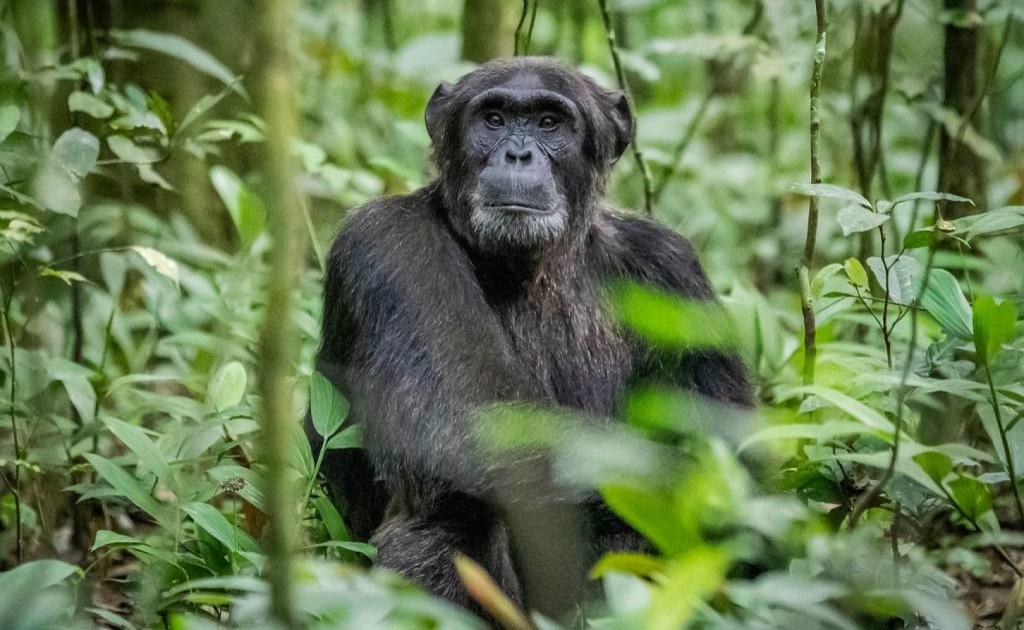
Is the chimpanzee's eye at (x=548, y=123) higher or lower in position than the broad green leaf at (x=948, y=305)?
higher

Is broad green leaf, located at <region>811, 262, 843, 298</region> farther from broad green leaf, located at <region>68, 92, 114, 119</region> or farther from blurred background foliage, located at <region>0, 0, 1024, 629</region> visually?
broad green leaf, located at <region>68, 92, 114, 119</region>

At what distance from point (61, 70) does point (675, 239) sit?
8.86 ft

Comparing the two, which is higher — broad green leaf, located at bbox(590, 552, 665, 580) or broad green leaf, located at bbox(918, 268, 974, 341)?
broad green leaf, located at bbox(918, 268, 974, 341)

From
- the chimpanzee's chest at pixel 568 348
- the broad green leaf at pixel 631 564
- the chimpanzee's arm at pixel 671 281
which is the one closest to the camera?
the broad green leaf at pixel 631 564

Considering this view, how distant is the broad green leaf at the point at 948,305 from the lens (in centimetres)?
371

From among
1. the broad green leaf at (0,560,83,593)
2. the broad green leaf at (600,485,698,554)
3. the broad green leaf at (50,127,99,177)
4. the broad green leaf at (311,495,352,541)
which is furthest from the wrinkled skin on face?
the broad green leaf at (600,485,698,554)

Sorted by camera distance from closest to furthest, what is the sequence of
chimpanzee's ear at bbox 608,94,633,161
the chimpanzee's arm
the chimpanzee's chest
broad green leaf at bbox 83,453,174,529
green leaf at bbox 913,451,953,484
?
1. green leaf at bbox 913,451,953,484
2. broad green leaf at bbox 83,453,174,529
3. the chimpanzee's chest
4. the chimpanzee's arm
5. chimpanzee's ear at bbox 608,94,633,161

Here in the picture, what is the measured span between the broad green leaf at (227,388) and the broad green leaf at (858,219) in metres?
2.40

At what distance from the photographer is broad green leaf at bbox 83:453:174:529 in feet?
13.3

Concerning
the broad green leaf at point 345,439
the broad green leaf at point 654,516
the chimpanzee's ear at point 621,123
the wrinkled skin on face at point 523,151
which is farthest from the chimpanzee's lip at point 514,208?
the broad green leaf at point 654,516

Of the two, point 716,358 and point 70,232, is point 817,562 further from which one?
point 70,232

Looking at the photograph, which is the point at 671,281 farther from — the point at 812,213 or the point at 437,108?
the point at 437,108

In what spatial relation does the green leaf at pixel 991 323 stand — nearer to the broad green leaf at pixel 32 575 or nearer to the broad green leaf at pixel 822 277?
the broad green leaf at pixel 822 277

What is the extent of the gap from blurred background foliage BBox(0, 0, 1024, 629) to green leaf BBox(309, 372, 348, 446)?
1 cm
